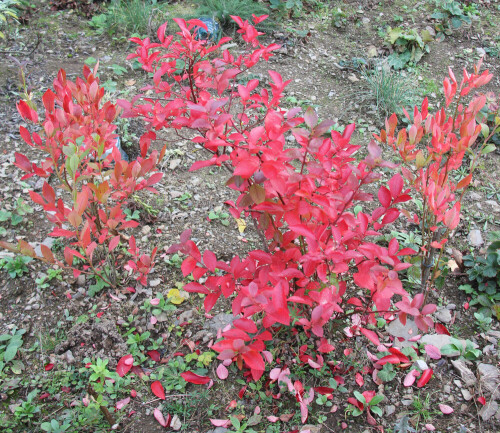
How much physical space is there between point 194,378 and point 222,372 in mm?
125

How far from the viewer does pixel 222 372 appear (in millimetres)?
1949

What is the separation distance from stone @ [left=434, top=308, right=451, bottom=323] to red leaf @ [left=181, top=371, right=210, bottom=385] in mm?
1211

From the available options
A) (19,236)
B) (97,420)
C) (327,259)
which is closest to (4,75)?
(19,236)

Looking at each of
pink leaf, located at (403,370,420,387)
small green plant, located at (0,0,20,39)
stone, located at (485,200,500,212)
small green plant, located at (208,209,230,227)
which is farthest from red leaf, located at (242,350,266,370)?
small green plant, located at (0,0,20,39)

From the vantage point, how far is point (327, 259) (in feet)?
5.02

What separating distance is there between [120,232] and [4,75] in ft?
6.80

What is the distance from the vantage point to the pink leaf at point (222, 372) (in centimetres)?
194

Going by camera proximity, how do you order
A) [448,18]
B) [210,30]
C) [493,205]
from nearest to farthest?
[493,205]
[210,30]
[448,18]

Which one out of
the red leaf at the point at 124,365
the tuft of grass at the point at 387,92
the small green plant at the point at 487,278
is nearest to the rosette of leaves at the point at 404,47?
the tuft of grass at the point at 387,92

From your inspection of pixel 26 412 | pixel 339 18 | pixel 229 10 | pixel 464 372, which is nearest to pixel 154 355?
pixel 26 412

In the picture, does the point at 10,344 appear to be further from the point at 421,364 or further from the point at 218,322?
the point at 421,364

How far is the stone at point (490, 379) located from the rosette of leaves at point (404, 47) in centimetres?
289

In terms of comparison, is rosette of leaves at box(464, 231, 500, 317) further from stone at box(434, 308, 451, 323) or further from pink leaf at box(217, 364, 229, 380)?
pink leaf at box(217, 364, 229, 380)

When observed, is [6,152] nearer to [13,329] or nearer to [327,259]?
[13,329]
